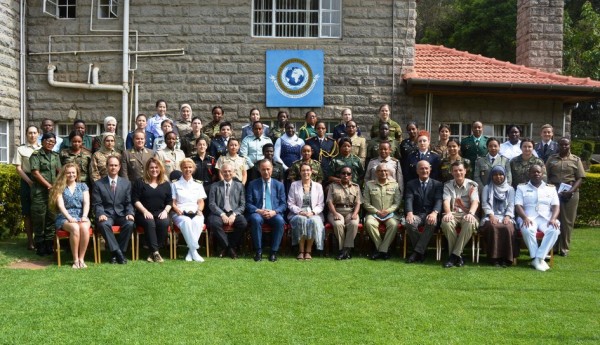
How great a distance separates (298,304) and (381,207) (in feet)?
10.6

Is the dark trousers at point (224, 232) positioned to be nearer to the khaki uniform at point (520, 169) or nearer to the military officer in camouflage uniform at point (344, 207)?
the military officer in camouflage uniform at point (344, 207)

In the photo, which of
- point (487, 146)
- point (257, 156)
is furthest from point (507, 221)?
point (257, 156)

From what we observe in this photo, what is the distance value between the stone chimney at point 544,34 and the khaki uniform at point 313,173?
7556 mm

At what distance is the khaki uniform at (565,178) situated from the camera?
9.19m

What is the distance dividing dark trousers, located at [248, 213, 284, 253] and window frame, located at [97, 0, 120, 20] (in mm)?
5985

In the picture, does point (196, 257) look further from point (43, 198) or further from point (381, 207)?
point (381, 207)

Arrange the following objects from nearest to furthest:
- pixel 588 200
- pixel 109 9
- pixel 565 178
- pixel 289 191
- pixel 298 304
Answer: pixel 298 304 → pixel 289 191 → pixel 565 178 → pixel 109 9 → pixel 588 200

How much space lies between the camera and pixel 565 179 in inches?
362

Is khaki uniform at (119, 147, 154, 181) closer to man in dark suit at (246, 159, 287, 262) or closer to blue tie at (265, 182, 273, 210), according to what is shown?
man in dark suit at (246, 159, 287, 262)

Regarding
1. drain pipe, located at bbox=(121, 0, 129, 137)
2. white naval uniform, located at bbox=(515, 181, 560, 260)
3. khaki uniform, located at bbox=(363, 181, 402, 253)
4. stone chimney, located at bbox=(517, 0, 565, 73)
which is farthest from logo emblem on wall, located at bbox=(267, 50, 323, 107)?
stone chimney, located at bbox=(517, 0, 565, 73)

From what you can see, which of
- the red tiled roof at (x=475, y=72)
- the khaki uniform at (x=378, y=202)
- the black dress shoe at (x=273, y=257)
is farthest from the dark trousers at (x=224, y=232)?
the red tiled roof at (x=475, y=72)

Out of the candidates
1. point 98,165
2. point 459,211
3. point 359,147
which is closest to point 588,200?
point 459,211

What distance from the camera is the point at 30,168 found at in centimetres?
875

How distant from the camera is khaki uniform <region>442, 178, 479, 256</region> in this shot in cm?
838
